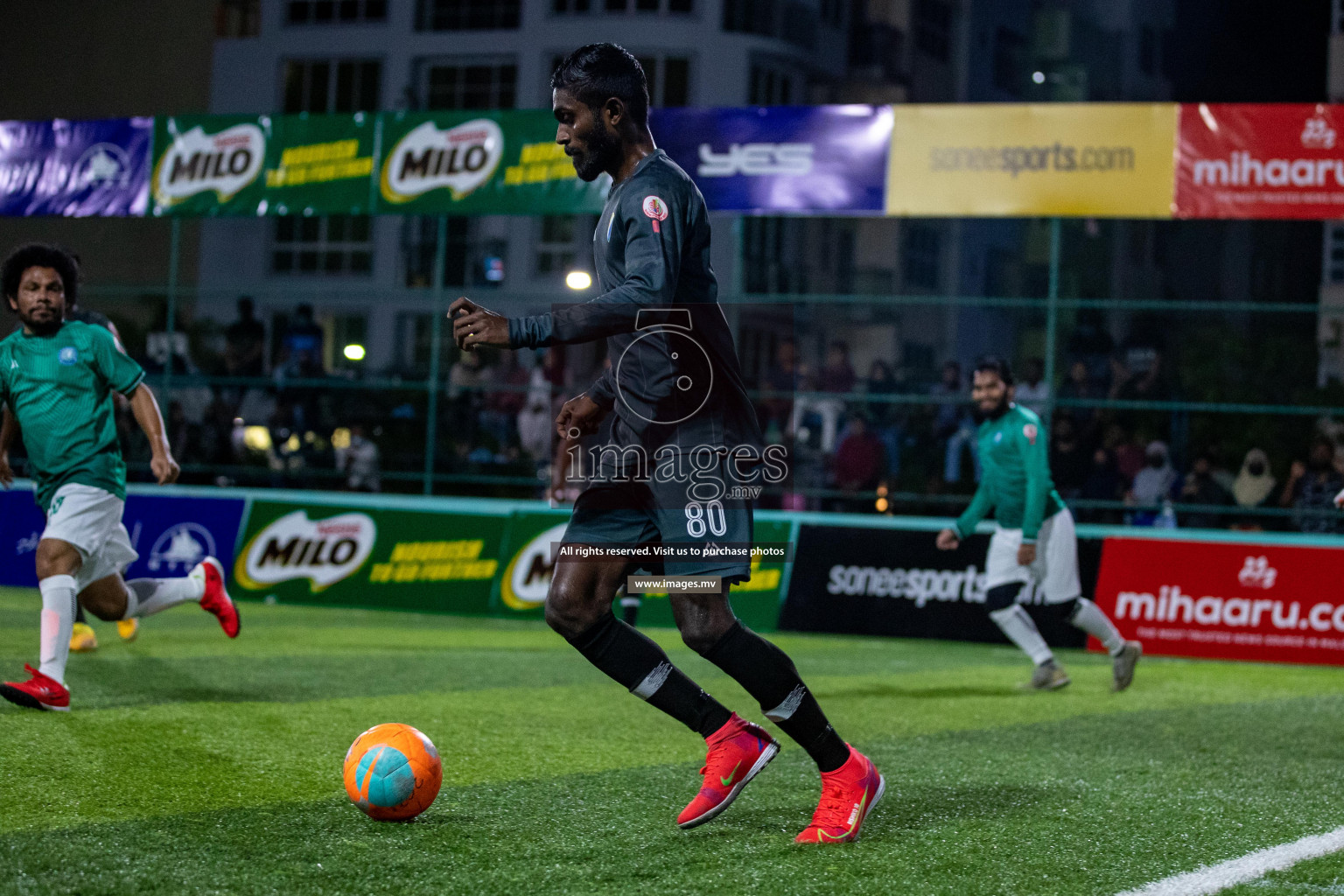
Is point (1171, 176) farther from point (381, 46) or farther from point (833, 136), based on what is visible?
point (381, 46)

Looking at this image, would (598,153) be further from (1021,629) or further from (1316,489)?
(1316,489)

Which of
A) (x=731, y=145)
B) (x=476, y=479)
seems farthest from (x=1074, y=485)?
(x=476, y=479)

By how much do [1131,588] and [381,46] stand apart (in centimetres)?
2937

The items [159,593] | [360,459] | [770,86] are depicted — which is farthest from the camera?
[770,86]

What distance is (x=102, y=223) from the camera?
104 ft

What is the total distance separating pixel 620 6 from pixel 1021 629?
28521 millimetres

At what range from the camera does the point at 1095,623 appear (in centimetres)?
938

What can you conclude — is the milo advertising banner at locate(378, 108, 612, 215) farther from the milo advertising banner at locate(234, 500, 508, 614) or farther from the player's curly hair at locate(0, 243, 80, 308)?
the player's curly hair at locate(0, 243, 80, 308)

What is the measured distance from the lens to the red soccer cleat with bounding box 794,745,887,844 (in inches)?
177

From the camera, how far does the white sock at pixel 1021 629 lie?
364 inches

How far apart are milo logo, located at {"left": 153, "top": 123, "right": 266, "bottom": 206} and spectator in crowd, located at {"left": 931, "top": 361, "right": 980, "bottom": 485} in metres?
6.87

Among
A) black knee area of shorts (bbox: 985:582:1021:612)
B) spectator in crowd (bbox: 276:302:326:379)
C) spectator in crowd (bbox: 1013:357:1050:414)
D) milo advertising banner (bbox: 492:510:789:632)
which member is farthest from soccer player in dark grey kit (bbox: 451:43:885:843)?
spectator in crowd (bbox: 276:302:326:379)

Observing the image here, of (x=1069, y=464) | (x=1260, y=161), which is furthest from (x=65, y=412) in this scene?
(x=1069, y=464)

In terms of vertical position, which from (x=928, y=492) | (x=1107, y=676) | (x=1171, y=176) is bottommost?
(x=1107, y=676)
